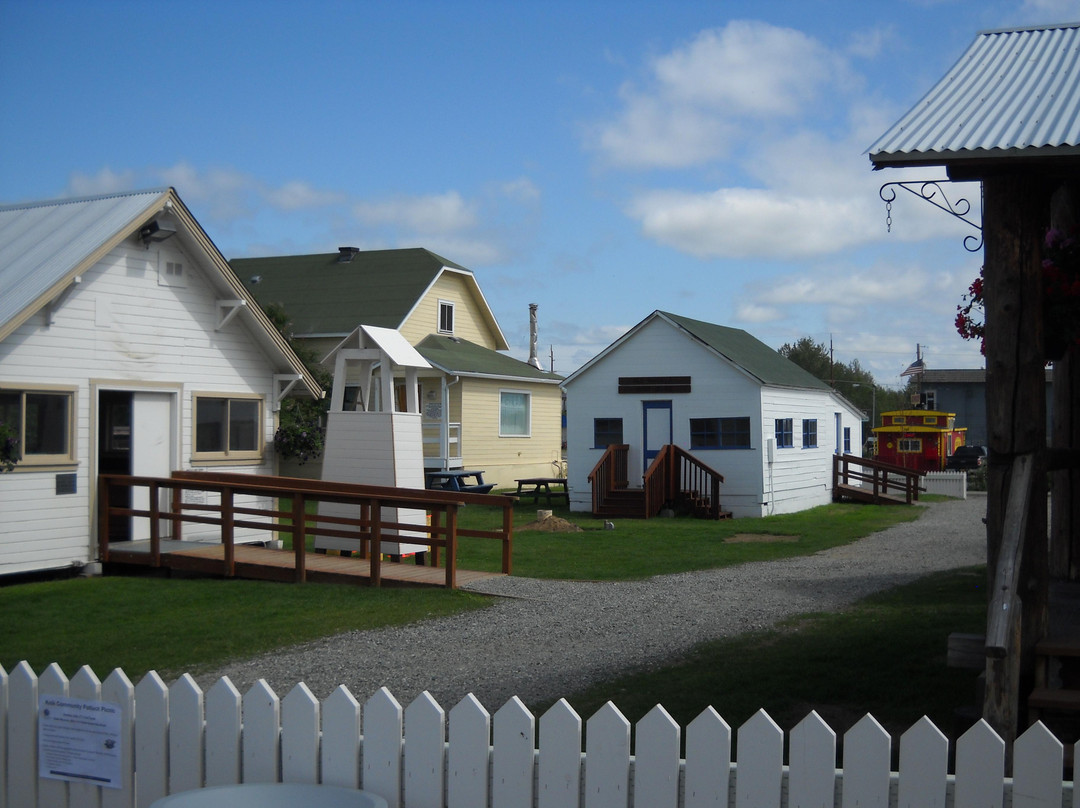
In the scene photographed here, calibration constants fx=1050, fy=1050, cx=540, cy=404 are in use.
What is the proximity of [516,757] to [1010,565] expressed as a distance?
3.24 metres

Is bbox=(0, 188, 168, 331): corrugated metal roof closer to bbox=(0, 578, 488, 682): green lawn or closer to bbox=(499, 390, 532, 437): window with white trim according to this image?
bbox=(0, 578, 488, 682): green lawn

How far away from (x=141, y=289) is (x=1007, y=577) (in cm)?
1340

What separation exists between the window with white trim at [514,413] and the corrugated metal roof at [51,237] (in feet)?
56.1

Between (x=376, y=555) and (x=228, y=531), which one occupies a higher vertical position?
(x=228, y=531)

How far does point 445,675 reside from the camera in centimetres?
870

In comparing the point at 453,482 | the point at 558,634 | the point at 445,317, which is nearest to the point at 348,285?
the point at 445,317

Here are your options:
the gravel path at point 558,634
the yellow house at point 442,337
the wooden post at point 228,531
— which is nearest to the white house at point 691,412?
the yellow house at point 442,337

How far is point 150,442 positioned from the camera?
16078 millimetres

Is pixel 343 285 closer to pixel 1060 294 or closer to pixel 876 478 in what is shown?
pixel 876 478

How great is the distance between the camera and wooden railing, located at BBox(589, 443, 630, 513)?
25.5 m

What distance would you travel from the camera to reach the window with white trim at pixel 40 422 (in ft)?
45.2

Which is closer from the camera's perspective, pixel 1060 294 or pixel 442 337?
pixel 1060 294

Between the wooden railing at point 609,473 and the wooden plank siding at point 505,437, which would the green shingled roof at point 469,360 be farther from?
the wooden railing at point 609,473

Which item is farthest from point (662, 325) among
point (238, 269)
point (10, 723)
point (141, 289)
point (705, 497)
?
point (10, 723)
